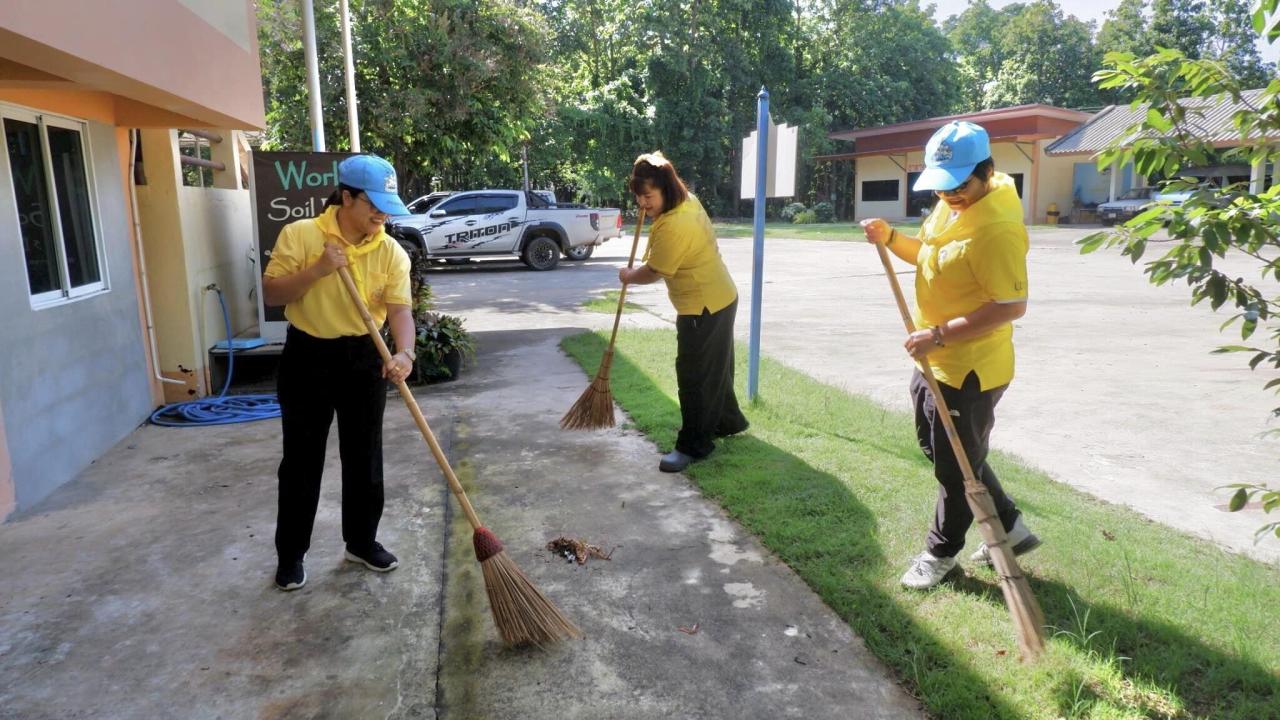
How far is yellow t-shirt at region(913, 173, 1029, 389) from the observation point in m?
2.87

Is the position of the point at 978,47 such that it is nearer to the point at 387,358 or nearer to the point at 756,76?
the point at 756,76

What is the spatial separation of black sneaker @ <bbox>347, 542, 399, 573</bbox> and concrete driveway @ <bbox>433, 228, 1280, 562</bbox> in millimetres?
3598

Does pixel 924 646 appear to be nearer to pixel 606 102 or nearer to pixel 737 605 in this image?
pixel 737 605

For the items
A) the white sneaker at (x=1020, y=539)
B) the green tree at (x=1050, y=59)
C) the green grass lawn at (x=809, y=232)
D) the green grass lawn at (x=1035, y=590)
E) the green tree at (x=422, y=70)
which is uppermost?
the green tree at (x=1050, y=59)

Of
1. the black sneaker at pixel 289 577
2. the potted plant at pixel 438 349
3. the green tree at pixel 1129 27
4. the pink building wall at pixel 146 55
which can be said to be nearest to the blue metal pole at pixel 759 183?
the potted plant at pixel 438 349

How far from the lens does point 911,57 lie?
1638 inches

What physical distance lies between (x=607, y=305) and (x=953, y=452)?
921 centimetres

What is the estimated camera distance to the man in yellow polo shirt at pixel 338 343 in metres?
3.15

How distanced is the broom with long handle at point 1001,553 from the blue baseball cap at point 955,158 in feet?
1.61

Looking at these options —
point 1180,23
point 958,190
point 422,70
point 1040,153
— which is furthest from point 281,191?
point 1180,23

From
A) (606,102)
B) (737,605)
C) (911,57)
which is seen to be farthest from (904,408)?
(911,57)

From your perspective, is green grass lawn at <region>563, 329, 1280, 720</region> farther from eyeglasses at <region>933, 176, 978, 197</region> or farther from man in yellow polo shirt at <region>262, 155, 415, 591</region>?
man in yellow polo shirt at <region>262, 155, 415, 591</region>

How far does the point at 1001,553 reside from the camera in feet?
9.55

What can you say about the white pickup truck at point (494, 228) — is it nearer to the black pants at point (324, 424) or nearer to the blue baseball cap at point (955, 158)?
the black pants at point (324, 424)
